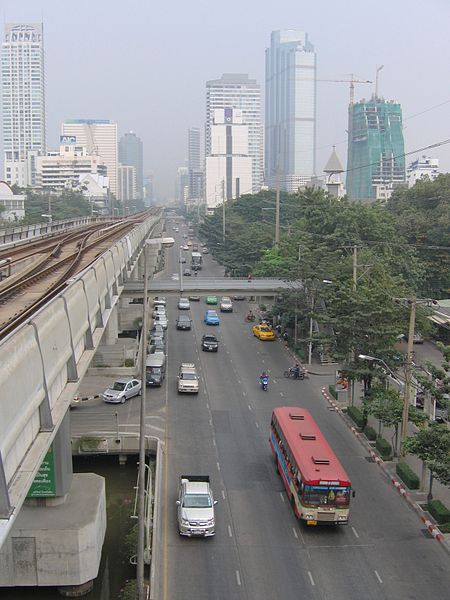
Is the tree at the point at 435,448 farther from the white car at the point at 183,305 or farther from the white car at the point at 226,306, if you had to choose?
the white car at the point at 183,305

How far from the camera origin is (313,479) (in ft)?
65.0

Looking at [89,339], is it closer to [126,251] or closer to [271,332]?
[126,251]

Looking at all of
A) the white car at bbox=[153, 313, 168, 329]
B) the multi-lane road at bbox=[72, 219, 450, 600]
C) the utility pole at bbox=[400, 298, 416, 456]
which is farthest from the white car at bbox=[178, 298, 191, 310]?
the utility pole at bbox=[400, 298, 416, 456]

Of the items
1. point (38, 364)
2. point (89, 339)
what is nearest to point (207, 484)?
point (89, 339)

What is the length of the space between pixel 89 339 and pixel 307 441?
25.8 feet

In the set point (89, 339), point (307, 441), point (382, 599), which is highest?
point (89, 339)

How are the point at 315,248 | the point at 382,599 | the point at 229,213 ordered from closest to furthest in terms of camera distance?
the point at 382,599 → the point at 315,248 → the point at 229,213

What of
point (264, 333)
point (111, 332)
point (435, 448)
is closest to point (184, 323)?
point (264, 333)

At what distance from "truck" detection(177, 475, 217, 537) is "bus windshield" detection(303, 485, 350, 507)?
108 inches

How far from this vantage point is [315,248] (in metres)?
49.6

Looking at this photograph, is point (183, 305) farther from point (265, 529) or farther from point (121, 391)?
point (265, 529)

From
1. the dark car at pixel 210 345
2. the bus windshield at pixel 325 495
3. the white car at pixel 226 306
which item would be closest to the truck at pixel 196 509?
the bus windshield at pixel 325 495

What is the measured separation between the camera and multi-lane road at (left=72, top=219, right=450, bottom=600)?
17.6 metres

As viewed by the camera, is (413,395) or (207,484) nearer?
(207,484)
